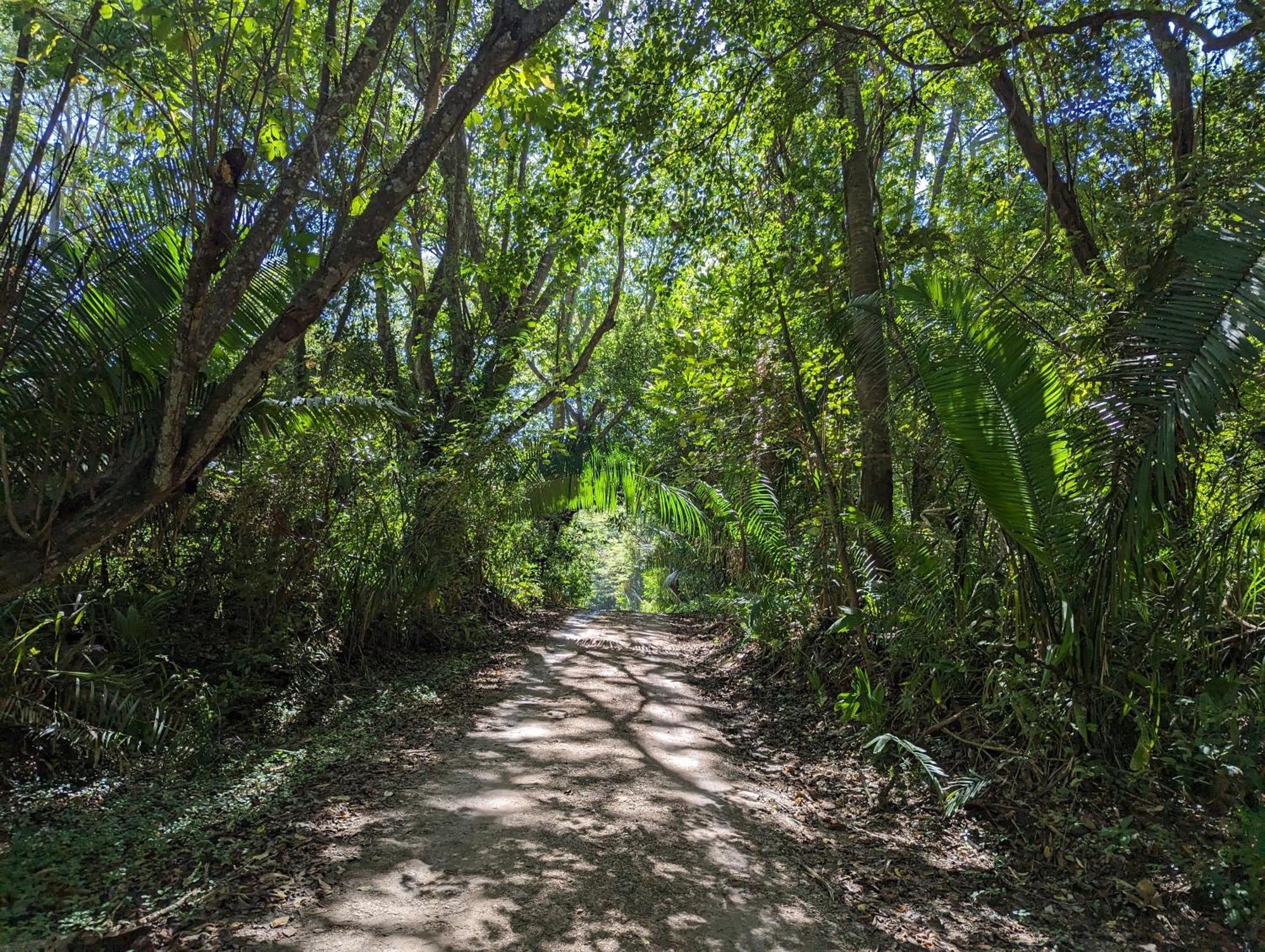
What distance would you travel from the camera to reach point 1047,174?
6.06 metres

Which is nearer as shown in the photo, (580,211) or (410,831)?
(410,831)

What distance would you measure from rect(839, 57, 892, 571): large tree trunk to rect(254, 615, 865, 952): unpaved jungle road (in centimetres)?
268

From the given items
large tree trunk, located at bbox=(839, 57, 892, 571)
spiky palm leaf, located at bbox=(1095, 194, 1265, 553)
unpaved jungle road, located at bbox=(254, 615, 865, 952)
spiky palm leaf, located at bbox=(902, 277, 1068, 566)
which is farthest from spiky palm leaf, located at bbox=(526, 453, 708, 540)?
spiky palm leaf, located at bbox=(1095, 194, 1265, 553)

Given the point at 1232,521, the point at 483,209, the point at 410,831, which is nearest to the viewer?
→ the point at 410,831

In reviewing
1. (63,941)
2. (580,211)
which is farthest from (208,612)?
(580,211)

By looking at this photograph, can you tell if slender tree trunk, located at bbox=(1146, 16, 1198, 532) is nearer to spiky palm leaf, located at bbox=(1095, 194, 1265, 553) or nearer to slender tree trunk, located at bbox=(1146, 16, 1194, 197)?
slender tree trunk, located at bbox=(1146, 16, 1194, 197)

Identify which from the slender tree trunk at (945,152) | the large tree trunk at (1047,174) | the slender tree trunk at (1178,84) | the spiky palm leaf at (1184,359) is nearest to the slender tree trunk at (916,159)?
the slender tree trunk at (945,152)

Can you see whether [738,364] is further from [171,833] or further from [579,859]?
[171,833]

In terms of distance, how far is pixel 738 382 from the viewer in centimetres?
775

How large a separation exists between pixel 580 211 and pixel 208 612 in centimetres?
459

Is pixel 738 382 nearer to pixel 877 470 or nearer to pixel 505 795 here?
pixel 877 470

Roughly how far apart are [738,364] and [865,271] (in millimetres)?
1527

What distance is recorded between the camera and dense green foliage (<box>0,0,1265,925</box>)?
3.77 m

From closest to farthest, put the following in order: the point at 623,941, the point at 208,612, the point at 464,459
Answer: the point at 623,941 → the point at 208,612 → the point at 464,459
